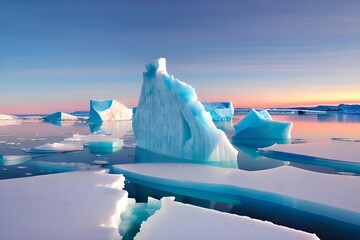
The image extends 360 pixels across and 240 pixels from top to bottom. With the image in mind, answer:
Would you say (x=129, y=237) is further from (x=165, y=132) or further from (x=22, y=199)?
(x=165, y=132)

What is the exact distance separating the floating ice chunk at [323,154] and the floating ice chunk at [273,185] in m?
2.34

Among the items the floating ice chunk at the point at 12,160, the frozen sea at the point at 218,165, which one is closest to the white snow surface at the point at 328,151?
the frozen sea at the point at 218,165

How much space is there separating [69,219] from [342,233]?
11.3 feet

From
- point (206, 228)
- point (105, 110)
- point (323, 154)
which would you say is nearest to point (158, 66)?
point (323, 154)

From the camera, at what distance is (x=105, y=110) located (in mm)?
35469

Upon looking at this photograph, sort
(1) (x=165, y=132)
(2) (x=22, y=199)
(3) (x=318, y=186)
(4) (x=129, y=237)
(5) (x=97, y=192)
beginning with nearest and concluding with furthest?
1. (4) (x=129, y=237)
2. (2) (x=22, y=199)
3. (5) (x=97, y=192)
4. (3) (x=318, y=186)
5. (1) (x=165, y=132)

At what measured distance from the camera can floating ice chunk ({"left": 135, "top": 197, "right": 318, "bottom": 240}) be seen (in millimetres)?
3256

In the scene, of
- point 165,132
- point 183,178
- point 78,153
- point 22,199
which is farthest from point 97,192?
point 78,153

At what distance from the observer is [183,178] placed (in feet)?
20.4

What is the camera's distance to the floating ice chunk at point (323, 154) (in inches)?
331

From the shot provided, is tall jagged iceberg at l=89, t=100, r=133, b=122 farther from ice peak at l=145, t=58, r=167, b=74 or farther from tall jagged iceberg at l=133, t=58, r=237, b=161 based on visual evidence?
ice peak at l=145, t=58, r=167, b=74

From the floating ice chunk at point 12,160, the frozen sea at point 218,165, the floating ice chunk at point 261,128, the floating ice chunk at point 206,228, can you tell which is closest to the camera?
the floating ice chunk at point 206,228

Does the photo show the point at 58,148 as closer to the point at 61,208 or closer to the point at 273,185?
the point at 61,208

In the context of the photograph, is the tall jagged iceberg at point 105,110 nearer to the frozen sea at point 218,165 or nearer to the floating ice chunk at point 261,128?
the floating ice chunk at point 261,128
